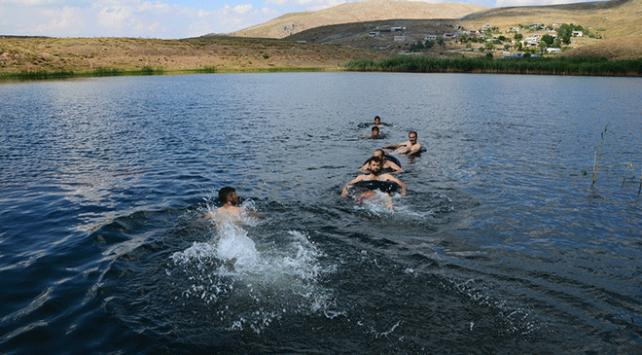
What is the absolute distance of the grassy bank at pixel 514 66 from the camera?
8138 centimetres

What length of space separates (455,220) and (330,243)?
4.11 meters

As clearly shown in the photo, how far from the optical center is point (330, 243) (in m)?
11.9

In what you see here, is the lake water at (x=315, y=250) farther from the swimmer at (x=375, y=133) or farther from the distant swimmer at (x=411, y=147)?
the swimmer at (x=375, y=133)

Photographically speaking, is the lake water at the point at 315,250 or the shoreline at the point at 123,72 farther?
the shoreline at the point at 123,72

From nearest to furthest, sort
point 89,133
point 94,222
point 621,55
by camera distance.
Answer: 1. point 94,222
2. point 89,133
3. point 621,55

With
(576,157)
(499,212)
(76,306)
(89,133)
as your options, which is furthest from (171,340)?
(89,133)

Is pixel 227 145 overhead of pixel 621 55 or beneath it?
beneath

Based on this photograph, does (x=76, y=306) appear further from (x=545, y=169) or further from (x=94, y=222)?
(x=545, y=169)

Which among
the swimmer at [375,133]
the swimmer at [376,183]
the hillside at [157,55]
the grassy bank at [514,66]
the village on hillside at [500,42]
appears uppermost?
the village on hillside at [500,42]

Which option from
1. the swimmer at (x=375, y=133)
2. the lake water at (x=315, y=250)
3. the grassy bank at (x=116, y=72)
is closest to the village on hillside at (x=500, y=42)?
the grassy bank at (x=116, y=72)

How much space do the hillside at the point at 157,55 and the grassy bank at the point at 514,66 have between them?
24.1 meters

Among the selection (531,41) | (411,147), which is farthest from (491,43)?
(411,147)

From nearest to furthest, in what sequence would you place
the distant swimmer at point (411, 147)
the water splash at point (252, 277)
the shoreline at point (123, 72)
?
the water splash at point (252, 277) < the distant swimmer at point (411, 147) < the shoreline at point (123, 72)

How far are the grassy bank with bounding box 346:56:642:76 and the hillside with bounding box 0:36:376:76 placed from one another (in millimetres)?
24067
